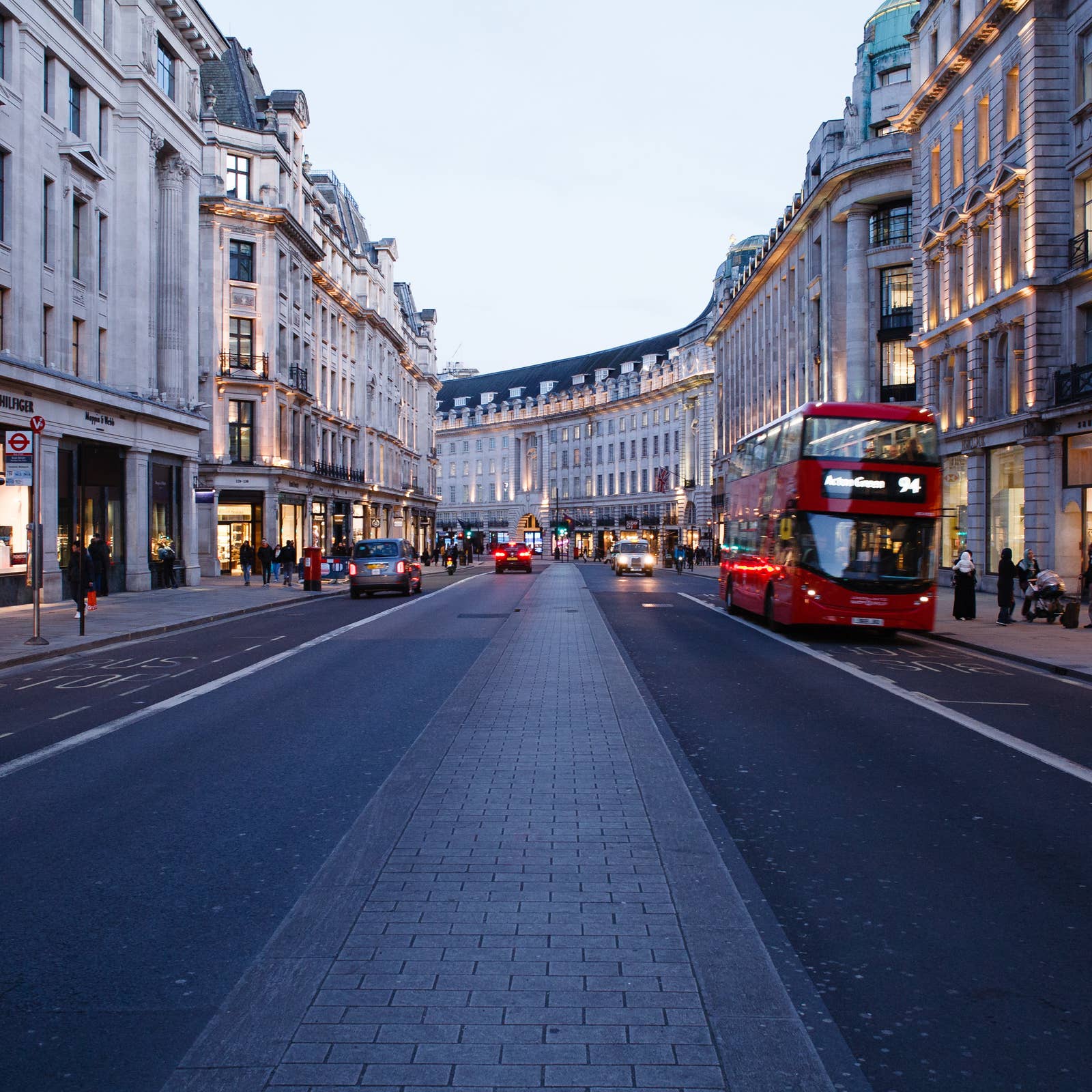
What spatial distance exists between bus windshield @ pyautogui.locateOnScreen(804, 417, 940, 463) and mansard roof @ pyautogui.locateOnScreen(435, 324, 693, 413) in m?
86.5

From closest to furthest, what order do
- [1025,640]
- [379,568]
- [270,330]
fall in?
[1025,640]
[379,568]
[270,330]

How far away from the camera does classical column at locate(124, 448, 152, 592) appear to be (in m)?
32.8

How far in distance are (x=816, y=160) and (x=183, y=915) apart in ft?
197

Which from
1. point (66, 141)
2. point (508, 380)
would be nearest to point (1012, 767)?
point (66, 141)

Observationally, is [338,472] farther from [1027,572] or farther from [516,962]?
[516,962]

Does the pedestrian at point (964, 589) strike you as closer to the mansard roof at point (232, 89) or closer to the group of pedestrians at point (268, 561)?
the group of pedestrians at point (268, 561)

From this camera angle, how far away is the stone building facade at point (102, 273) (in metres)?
26.3

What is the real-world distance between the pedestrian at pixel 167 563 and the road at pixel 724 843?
21.7 m

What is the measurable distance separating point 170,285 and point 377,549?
11.6m

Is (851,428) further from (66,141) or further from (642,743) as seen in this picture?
(66,141)

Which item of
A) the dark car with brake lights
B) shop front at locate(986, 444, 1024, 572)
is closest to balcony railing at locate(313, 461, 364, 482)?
the dark car with brake lights

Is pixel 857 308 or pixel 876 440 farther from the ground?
pixel 857 308

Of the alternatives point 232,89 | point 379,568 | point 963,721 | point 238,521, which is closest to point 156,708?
point 963,721

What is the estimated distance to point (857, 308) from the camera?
50.1 m
